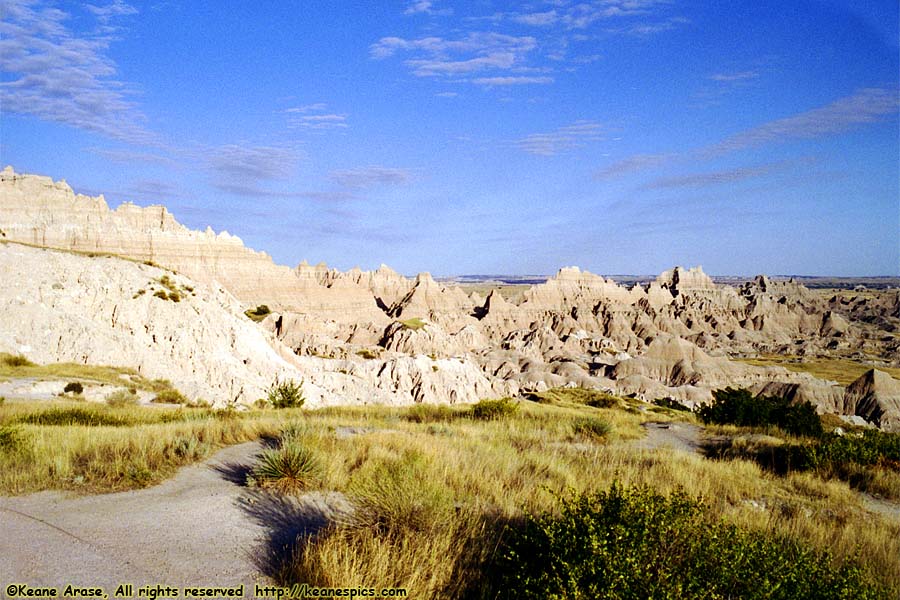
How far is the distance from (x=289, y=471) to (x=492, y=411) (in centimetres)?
973

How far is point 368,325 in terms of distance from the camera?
86.6m

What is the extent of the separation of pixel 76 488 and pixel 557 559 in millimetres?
6237

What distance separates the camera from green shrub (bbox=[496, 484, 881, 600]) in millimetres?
3633

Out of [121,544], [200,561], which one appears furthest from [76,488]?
[200,561]

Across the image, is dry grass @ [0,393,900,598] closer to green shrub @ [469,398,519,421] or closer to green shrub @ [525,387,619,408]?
green shrub @ [469,398,519,421]

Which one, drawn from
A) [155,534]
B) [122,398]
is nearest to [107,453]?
[155,534]

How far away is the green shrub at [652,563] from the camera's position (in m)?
3.63

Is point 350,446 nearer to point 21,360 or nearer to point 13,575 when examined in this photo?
point 13,575

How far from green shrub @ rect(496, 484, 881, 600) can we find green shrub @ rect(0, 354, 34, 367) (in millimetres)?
25960

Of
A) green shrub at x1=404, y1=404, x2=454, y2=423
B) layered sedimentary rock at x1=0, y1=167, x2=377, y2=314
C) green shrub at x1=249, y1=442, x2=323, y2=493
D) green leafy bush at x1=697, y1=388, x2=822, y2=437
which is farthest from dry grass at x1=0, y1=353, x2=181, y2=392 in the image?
layered sedimentary rock at x1=0, y1=167, x2=377, y2=314

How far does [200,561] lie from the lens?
4.55 metres

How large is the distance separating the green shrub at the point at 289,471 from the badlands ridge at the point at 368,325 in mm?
20575

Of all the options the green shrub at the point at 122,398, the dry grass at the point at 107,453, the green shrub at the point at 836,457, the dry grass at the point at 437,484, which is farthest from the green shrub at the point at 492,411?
the green shrub at the point at 122,398

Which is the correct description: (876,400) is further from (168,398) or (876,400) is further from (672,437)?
(168,398)
